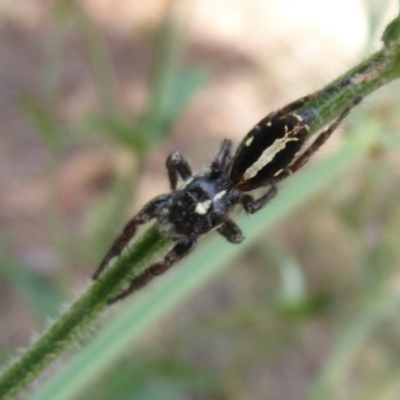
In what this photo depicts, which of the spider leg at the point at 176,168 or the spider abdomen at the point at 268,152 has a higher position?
the spider leg at the point at 176,168

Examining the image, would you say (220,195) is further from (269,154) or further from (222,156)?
(269,154)

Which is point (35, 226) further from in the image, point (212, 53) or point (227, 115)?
point (212, 53)

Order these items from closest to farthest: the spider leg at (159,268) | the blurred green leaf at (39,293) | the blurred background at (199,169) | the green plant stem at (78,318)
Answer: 1. the green plant stem at (78,318)
2. the spider leg at (159,268)
3. the blurred green leaf at (39,293)
4. the blurred background at (199,169)

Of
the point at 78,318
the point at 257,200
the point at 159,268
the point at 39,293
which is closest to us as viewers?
the point at 78,318

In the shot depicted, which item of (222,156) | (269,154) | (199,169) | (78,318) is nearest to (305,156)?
(269,154)

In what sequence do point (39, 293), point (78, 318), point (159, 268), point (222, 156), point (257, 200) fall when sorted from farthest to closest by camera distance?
point (39, 293) → point (222, 156) → point (257, 200) → point (159, 268) → point (78, 318)

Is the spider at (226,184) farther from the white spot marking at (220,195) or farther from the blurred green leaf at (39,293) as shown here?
the blurred green leaf at (39,293)

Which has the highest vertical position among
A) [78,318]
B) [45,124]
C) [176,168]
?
[45,124]

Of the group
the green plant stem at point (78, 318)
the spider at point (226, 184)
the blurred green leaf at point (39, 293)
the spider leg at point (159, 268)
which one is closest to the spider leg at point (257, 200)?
the spider at point (226, 184)
